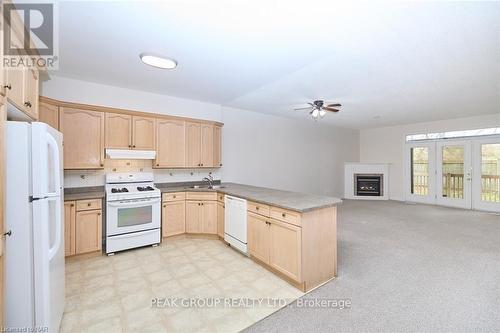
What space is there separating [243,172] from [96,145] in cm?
285

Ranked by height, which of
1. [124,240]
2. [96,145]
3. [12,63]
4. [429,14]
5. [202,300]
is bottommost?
[202,300]

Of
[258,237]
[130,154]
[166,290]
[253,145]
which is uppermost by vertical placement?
[253,145]

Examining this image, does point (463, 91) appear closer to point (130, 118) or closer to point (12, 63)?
point (130, 118)

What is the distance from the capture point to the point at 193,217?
3.86 m

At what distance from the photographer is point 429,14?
5.95ft

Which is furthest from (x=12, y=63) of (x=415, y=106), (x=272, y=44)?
(x=415, y=106)

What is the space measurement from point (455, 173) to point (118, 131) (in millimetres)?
8290

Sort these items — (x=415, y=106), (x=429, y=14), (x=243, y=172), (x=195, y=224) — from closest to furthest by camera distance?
(x=429, y=14) < (x=195, y=224) < (x=415, y=106) < (x=243, y=172)

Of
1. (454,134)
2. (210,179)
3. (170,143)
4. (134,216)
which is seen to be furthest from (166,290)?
(454,134)

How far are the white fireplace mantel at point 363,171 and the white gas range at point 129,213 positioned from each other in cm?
629

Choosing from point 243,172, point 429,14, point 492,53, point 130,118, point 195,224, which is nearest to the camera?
point 429,14

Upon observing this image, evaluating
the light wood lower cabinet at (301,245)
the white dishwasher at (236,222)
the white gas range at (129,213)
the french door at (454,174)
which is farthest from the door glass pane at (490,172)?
the white gas range at (129,213)

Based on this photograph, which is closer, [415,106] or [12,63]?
[12,63]

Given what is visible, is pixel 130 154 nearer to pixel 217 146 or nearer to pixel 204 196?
pixel 204 196
